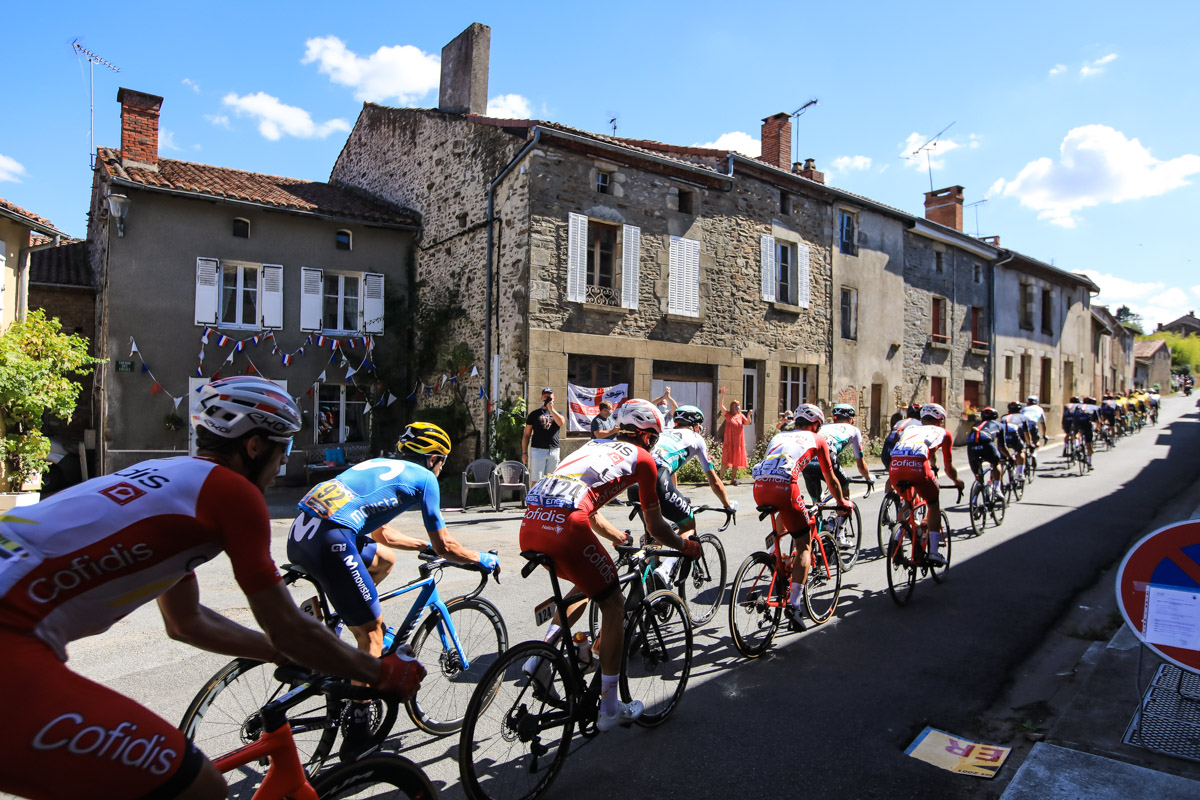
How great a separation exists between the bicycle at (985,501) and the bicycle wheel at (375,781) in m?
8.99

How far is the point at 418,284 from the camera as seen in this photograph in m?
17.2

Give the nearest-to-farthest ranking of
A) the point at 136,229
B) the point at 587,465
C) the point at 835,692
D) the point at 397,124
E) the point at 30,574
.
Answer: the point at 30,574
the point at 587,465
the point at 835,692
the point at 136,229
the point at 397,124

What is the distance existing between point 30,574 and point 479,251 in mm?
14238

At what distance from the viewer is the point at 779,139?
20.1m

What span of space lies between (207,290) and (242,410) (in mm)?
14546

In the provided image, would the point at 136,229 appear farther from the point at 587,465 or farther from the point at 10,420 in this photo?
the point at 587,465

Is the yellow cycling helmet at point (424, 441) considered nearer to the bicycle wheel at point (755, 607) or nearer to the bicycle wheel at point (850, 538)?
the bicycle wheel at point (755, 607)

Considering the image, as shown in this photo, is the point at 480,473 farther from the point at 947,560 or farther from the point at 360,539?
the point at 360,539

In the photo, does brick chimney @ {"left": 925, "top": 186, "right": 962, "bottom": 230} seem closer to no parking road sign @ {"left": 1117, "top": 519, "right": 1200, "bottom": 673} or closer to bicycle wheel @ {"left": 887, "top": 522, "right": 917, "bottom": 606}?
bicycle wheel @ {"left": 887, "top": 522, "right": 917, "bottom": 606}

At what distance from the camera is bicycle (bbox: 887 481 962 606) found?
620 cm

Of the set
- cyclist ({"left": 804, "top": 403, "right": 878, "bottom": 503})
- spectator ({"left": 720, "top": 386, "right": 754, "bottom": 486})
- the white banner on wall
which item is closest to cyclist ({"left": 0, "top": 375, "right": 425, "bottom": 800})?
cyclist ({"left": 804, "top": 403, "right": 878, "bottom": 503})

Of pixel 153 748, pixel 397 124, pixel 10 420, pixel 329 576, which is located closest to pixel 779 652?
pixel 329 576

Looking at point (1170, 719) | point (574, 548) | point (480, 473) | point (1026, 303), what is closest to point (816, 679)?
point (1170, 719)

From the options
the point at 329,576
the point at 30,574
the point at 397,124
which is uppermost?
the point at 397,124
